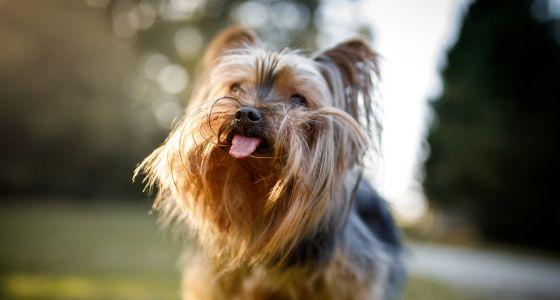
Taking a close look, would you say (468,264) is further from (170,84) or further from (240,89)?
(170,84)

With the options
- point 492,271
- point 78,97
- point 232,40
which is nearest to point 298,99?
point 232,40

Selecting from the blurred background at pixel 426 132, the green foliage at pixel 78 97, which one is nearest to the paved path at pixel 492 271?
the blurred background at pixel 426 132

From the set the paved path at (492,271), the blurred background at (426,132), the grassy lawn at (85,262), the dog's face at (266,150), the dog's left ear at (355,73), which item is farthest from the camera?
the blurred background at (426,132)

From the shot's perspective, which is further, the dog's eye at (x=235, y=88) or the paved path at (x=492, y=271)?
the paved path at (x=492, y=271)

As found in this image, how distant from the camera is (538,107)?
16812mm

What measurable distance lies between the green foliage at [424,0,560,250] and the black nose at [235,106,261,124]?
15.8 m

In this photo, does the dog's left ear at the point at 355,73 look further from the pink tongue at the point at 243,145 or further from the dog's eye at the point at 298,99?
the pink tongue at the point at 243,145

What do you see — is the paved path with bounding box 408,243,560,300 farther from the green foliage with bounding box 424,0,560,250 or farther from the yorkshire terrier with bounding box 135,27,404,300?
the green foliage with bounding box 424,0,560,250

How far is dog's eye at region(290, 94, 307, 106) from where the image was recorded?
10.4 ft

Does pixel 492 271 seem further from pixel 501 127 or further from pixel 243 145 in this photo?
pixel 243 145

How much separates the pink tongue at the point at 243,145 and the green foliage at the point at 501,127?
15.7 metres

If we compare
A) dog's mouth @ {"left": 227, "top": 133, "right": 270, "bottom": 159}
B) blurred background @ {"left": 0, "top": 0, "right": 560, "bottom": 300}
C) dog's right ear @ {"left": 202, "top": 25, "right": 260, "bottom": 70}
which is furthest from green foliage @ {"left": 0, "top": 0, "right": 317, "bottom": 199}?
dog's mouth @ {"left": 227, "top": 133, "right": 270, "bottom": 159}

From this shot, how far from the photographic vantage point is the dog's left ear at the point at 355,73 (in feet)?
11.5

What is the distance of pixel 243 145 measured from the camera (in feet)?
9.00
